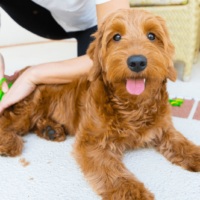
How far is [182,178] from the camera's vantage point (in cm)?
145

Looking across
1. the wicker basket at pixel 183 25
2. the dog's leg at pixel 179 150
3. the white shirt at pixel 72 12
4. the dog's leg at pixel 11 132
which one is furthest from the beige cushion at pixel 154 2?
the dog's leg at pixel 11 132

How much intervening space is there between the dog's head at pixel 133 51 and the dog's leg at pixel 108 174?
45cm

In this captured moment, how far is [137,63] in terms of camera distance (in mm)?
1246

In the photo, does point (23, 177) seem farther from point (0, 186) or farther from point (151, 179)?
point (151, 179)

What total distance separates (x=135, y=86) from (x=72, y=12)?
4.91 ft

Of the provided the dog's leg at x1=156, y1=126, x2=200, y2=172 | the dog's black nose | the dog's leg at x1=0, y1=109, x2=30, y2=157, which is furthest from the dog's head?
the dog's leg at x1=0, y1=109, x2=30, y2=157

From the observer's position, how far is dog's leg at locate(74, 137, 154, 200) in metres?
1.26

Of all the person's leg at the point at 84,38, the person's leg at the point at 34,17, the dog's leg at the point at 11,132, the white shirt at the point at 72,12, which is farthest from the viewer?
the person's leg at the point at 84,38

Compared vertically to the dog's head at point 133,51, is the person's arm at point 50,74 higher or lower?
lower

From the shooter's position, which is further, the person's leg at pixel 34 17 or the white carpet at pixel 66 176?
the person's leg at pixel 34 17

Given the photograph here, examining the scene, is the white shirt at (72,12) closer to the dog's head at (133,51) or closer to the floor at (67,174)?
the dog's head at (133,51)

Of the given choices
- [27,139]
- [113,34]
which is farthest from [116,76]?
[27,139]

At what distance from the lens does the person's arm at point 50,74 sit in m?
1.92

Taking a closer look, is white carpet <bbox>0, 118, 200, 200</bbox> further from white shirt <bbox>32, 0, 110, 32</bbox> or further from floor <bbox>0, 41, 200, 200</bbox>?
white shirt <bbox>32, 0, 110, 32</bbox>
